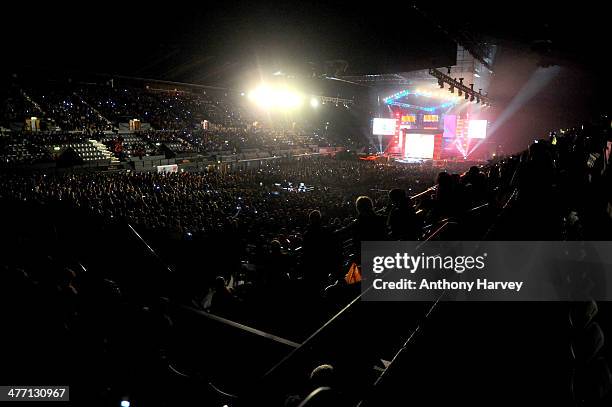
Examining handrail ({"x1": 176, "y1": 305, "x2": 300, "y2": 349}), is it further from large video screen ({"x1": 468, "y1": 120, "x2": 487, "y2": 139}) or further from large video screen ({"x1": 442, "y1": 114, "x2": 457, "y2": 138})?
large video screen ({"x1": 442, "y1": 114, "x2": 457, "y2": 138})

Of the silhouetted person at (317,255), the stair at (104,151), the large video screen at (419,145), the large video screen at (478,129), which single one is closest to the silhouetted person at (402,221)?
the silhouetted person at (317,255)

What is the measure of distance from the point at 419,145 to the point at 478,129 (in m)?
7.10

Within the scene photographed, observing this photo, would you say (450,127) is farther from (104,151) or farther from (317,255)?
(317,255)

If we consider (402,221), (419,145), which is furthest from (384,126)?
(402,221)

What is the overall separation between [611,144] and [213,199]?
1251cm

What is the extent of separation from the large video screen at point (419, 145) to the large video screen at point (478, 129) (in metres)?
4.61

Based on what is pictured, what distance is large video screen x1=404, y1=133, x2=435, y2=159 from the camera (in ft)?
129

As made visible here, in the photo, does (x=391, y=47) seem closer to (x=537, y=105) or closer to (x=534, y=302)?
(x=534, y=302)

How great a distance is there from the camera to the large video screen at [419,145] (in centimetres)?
3928

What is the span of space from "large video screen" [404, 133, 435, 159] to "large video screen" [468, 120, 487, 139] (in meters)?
4.61

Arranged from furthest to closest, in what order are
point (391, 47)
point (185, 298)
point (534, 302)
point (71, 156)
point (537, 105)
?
point (537, 105) < point (71, 156) < point (391, 47) < point (185, 298) < point (534, 302)

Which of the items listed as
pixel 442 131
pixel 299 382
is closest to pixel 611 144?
pixel 299 382

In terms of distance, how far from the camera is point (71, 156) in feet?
71.6

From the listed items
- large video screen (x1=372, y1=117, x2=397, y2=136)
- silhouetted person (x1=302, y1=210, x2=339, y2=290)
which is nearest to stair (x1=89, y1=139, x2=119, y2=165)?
silhouetted person (x1=302, y1=210, x2=339, y2=290)
